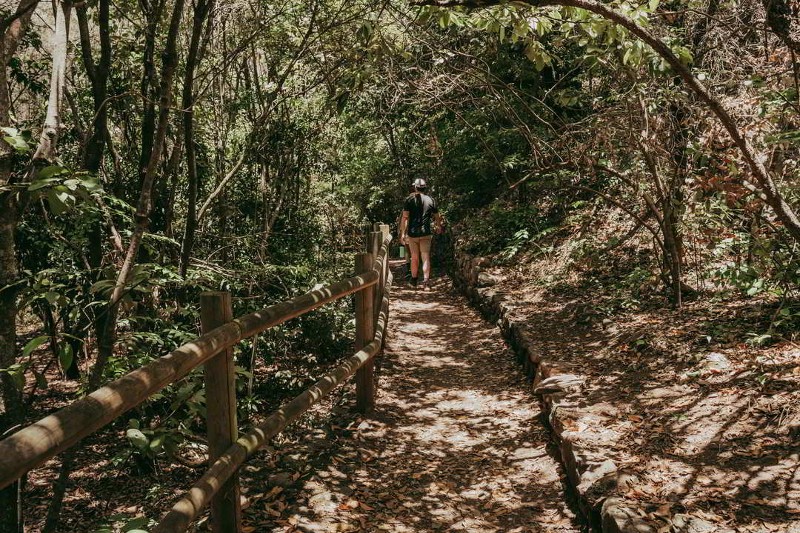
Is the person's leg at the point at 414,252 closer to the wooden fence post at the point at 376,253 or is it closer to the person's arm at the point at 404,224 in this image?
the person's arm at the point at 404,224

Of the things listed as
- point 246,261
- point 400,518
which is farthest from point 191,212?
point 400,518

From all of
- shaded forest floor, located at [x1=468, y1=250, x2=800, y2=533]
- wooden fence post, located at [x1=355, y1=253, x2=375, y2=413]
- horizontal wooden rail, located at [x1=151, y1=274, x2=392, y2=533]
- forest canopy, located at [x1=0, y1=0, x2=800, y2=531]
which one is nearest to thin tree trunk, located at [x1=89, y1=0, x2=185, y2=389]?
forest canopy, located at [x1=0, y1=0, x2=800, y2=531]

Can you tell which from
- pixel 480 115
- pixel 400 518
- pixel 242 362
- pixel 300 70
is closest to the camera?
pixel 400 518

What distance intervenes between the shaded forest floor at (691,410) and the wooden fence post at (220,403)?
2255 millimetres

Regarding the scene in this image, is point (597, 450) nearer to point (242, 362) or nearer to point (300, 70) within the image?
point (242, 362)

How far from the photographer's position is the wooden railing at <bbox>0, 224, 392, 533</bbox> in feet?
6.16

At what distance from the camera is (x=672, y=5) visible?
8.27 meters

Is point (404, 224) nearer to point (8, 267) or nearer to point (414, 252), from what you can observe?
point (414, 252)

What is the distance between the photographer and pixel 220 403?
336 cm

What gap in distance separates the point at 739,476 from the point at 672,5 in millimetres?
6629

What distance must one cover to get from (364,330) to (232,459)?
2.53 metres

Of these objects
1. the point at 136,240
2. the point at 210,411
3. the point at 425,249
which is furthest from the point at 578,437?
the point at 425,249

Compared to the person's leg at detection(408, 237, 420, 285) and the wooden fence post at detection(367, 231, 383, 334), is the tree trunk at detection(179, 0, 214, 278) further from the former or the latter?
the person's leg at detection(408, 237, 420, 285)

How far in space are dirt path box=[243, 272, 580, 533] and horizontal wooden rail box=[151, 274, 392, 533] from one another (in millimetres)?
619
